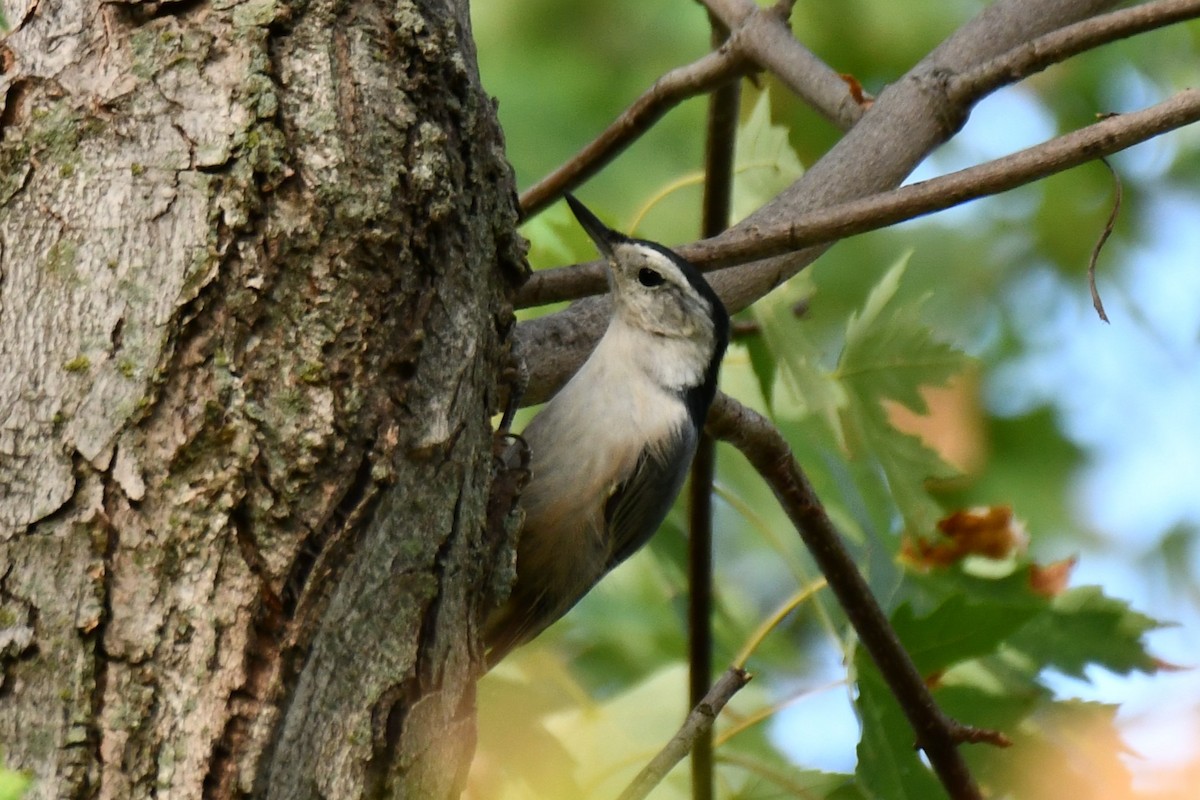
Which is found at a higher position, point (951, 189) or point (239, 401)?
point (951, 189)

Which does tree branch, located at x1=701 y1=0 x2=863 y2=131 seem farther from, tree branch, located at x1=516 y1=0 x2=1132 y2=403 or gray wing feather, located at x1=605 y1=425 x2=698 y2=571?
gray wing feather, located at x1=605 y1=425 x2=698 y2=571

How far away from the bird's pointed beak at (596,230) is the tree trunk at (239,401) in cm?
119

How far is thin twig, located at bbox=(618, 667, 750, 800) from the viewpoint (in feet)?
5.63

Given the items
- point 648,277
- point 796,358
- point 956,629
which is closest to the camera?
point 956,629

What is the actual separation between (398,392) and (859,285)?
353cm

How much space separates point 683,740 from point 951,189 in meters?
0.87

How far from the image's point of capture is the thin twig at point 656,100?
2719 millimetres

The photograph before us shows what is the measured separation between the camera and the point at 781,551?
277 centimetres

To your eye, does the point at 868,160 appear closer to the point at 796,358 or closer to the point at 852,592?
the point at 796,358

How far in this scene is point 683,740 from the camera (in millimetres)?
1764

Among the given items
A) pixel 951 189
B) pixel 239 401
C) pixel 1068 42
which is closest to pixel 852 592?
pixel 951 189

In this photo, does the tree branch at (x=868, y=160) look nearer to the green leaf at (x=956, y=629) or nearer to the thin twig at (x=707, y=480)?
the thin twig at (x=707, y=480)

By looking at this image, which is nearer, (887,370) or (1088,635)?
(1088,635)

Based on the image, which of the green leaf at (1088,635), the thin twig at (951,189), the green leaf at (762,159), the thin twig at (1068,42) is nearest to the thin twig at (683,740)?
the thin twig at (951,189)
